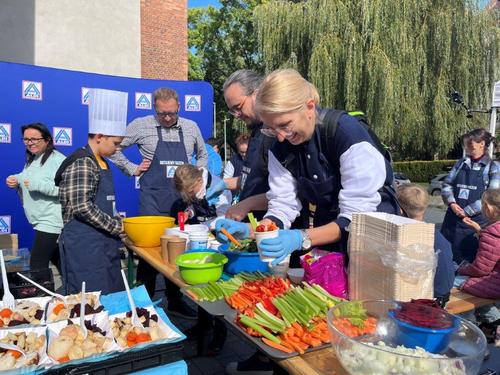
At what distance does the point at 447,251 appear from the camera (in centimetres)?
223

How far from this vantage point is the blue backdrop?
210 inches

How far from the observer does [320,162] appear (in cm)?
198

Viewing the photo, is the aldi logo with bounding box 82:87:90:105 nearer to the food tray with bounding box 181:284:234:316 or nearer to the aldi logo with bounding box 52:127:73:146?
the aldi logo with bounding box 52:127:73:146

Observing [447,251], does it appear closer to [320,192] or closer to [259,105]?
[320,192]

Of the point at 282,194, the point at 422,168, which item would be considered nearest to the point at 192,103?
the point at 282,194

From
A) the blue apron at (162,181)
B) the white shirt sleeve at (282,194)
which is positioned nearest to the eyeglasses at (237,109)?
the white shirt sleeve at (282,194)

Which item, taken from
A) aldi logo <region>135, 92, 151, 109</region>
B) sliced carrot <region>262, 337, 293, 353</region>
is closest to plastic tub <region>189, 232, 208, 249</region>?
sliced carrot <region>262, 337, 293, 353</region>

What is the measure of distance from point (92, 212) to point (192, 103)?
4245 millimetres

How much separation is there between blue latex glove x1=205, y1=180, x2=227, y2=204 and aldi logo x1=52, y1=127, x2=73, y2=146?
3.30m

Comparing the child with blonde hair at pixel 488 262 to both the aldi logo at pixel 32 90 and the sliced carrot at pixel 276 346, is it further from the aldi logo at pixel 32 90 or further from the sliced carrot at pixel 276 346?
the aldi logo at pixel 32 90

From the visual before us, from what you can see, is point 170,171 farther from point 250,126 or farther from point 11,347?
point 11,347

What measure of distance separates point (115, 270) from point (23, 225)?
10.7 ft

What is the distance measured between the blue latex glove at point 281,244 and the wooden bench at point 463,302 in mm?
914

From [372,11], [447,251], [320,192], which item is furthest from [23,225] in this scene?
[372,11]
